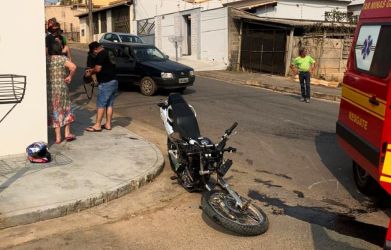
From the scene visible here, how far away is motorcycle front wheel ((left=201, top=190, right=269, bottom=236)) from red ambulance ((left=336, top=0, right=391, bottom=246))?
1.25m

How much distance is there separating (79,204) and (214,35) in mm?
22201

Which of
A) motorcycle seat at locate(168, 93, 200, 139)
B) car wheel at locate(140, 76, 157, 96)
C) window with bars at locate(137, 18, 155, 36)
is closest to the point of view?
motorcycle seat at locate(168, 93, 200, 139)

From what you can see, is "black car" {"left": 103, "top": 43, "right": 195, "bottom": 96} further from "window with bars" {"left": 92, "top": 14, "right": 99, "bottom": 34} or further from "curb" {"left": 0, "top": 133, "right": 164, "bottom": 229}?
"window with bars" {"left": 92, "top": 14, "right": 99, "bottom": 34}

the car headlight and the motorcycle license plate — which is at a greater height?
the car headlight

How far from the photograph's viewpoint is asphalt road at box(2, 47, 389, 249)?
15.0 ft

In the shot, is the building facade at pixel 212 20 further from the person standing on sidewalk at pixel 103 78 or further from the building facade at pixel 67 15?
the building facade at pixel 67 15

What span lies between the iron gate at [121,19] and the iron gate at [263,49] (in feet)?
60.1

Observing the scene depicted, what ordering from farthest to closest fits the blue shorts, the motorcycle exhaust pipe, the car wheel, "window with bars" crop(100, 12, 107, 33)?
"window with bars" crop(100, 12, 107, 33)
the car wheel
the blue shorts
the motorcycle exhaust pipe

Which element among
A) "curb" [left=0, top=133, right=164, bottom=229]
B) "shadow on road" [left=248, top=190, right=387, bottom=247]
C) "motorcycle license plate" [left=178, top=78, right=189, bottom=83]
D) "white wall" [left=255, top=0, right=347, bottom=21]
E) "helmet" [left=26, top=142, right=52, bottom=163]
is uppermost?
"white wall" [left=255, top=0, right=347, bottom=21]

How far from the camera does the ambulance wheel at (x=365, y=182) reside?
19.4 feet

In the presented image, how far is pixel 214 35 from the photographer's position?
87.2 ft

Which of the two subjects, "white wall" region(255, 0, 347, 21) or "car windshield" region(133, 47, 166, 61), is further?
"white wall" region(255, 0, 347, 21)

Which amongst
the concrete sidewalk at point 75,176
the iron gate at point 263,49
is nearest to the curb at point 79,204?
the concrete sidewalk at point 75,176

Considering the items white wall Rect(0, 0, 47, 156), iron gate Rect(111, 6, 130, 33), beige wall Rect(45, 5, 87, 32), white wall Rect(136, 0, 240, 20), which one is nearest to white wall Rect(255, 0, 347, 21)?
white wall Rect(136, 0, 240, 20)
